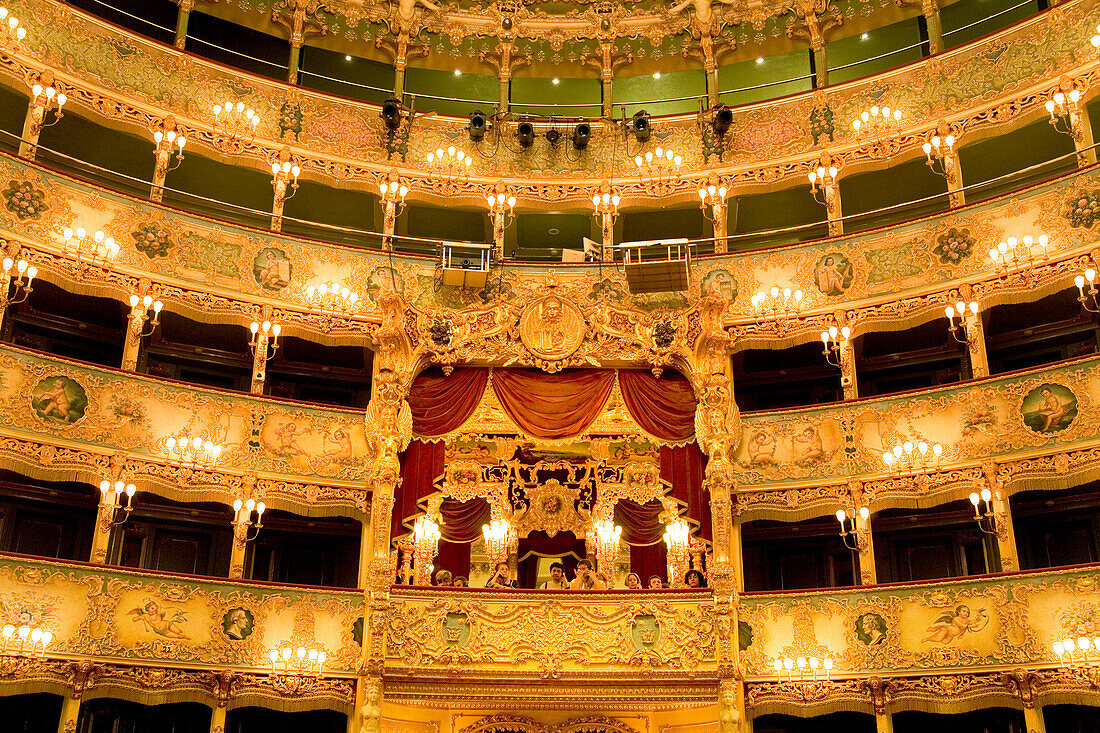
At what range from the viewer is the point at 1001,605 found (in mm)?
15141

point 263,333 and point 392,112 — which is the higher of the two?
point 392,112

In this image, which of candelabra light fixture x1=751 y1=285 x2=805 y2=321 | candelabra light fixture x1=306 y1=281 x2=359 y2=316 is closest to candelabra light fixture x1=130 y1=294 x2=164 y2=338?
candelabra light fixture x1=306 y1=281 x2=359 y2=316

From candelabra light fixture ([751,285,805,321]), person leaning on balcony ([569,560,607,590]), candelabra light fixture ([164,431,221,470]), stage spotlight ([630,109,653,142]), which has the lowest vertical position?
person leaning on balcony ([569,560,607,590])

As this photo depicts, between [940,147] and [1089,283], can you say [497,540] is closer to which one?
[1089,283]

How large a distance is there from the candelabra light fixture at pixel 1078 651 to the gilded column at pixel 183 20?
1988 centimetres

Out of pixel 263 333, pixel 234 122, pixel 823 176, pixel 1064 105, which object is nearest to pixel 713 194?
pixel 823 176

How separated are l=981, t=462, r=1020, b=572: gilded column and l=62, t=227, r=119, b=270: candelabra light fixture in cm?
1570

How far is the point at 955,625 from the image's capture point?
50.5 feet

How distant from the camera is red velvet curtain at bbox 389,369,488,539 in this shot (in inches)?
698

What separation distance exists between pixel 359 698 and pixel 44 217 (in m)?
10.1

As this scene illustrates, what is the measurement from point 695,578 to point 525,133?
10.3 metres

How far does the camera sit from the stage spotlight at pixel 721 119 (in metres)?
21.1

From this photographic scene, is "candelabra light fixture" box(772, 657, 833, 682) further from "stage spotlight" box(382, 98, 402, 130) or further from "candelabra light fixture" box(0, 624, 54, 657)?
"stage spotlight" box(382, 98, 402, 130)

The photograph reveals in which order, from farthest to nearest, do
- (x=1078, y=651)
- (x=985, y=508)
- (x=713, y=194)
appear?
(x=713, y=194) → (x=985, y=508) → (x=1078, y=651)
